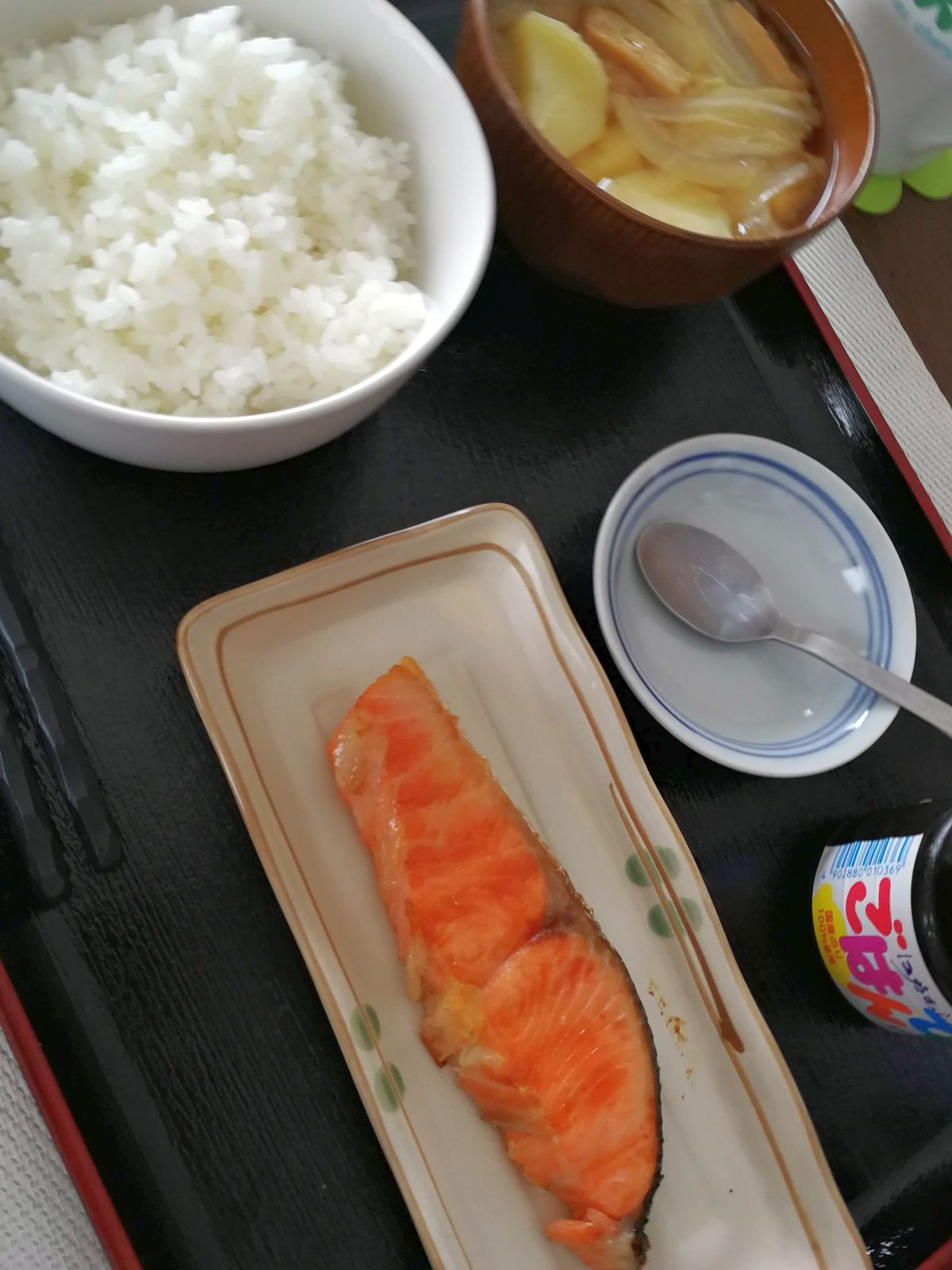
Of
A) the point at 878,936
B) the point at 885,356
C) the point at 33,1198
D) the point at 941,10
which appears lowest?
the point at 33,1198

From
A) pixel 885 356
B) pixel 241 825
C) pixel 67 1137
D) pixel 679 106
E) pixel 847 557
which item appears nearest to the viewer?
pixel 67 1137

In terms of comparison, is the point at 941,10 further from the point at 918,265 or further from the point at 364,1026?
the point at 364,1026

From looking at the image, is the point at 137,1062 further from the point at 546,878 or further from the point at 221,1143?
the point at 546,878

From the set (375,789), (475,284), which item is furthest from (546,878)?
(475,284)

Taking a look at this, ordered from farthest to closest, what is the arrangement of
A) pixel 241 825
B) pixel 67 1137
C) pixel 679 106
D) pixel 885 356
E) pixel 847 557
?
1. pixel 885 356
2. pixel 847 557
3. pixel 679 106
4. pixel 241 825
5. pixel 67 1137

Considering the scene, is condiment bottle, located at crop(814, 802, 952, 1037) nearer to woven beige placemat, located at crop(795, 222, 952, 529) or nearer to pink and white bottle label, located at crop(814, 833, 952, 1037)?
pink and white bottle label, located at crop(814, 833, 952, 1037)

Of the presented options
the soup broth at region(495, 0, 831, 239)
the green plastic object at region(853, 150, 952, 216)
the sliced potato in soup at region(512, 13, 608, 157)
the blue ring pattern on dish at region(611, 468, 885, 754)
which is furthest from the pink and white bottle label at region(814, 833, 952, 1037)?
the green plastic object at region(853, 150, 952, 216)

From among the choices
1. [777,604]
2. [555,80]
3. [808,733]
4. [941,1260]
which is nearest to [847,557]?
[777,604]
